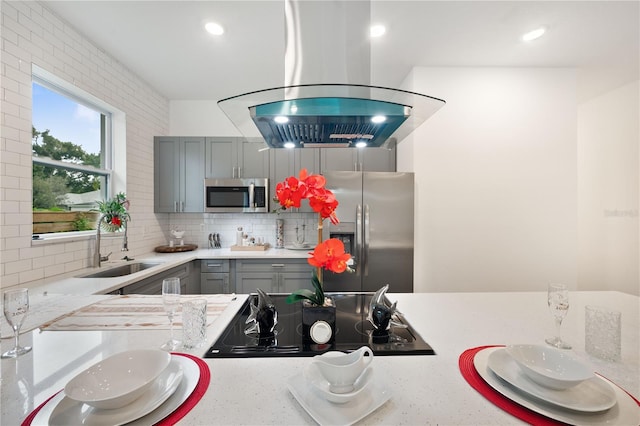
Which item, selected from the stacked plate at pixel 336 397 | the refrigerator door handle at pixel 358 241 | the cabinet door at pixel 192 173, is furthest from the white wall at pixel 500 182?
the cabinet door at pixel 192 173

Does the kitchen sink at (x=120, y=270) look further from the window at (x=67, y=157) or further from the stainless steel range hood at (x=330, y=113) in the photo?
the stainless steel range hood at (x=330, y=113)

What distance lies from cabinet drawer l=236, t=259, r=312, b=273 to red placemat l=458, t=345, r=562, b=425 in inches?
93.2

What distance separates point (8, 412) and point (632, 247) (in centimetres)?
530

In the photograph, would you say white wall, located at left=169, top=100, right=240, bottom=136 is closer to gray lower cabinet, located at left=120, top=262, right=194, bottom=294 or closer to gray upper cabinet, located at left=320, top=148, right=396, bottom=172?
gray upper cabinet, located at left=320, top=148, right=396, bottom=172

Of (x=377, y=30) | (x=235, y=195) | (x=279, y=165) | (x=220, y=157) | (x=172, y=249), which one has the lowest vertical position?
(x=172, y=249)

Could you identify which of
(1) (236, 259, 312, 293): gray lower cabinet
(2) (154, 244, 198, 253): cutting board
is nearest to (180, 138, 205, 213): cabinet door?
(2) (154, 244, 198, 253): cutting board

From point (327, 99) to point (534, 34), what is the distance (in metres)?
2.42

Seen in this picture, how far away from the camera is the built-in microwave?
347 cm

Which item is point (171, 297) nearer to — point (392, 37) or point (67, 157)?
point (67, 157)

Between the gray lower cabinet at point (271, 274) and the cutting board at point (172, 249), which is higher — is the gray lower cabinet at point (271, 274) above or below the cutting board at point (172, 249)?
below

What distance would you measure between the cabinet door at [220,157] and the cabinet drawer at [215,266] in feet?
3.61

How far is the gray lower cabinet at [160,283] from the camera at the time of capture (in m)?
2.23

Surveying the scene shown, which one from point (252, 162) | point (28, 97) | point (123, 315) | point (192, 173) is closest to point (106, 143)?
point (192, 173)

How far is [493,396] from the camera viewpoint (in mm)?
749
